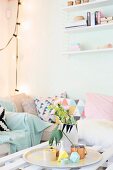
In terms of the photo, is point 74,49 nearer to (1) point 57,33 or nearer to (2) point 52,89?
(1) point 57,33

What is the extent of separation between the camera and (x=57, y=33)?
376cm

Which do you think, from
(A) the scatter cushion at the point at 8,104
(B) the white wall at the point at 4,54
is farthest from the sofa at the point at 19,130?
(B) the white wall at the point at 4,54

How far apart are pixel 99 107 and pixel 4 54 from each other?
165 centimetres

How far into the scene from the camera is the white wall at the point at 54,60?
346 centimetres

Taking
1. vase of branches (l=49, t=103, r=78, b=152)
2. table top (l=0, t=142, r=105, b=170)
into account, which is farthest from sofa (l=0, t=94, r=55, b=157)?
vase of branches (l=49, t=103, r=78, b=152)

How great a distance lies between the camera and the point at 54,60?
3.79 meters

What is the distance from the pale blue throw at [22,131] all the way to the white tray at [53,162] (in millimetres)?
871

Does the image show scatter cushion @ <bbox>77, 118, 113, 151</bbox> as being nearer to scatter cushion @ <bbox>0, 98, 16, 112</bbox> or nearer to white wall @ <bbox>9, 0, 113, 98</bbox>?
white wall @ <bbox>9, 0, 113, 98</bbox>

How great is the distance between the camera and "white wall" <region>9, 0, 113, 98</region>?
11.3 feet

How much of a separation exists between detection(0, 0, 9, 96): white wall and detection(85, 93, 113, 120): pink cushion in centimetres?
134

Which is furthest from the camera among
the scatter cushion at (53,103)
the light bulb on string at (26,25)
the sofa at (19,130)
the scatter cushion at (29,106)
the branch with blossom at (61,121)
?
the light bulb on string at (26,25)

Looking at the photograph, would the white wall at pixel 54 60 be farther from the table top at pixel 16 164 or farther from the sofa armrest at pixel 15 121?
the table top at pixel 16 164

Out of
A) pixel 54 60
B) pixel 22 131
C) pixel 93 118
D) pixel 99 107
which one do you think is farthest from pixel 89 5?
pixel 22 131

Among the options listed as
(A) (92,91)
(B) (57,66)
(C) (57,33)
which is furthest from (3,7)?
(A) (92,91)
